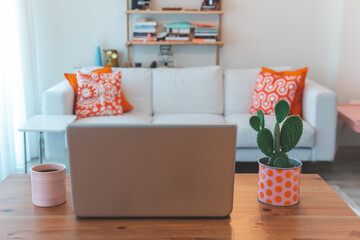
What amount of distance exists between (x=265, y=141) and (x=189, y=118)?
84.3 inches

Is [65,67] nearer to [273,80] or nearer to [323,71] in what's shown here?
[273,80]

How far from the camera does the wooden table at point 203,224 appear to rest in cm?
114

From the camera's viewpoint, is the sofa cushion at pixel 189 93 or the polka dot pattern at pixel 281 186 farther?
the sofa cushion at pixel 189 93

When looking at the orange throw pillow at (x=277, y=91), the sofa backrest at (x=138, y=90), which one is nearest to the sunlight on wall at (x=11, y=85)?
the sofa backrest at (x=138, y=90)

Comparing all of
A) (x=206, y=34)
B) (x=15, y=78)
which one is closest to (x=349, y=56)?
(x=206, y=34)

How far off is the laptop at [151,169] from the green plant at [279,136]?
0.20 m

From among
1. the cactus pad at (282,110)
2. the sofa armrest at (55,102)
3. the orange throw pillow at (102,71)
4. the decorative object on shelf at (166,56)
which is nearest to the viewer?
the cactus pad at (282,110)

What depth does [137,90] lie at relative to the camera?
374 cm

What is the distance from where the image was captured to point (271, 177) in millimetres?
1341

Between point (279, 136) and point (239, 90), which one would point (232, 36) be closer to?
point (239, 90)

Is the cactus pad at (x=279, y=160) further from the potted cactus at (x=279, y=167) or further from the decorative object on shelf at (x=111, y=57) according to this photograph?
the decorative object on shelf at (x=111, y=57)

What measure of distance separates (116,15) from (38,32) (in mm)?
740

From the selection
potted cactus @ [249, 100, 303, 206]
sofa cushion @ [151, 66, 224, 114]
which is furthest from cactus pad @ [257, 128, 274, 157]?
sofa cushion @ [151, 66, 224, 114]

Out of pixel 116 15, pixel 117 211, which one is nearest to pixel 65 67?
pixel 116 15
